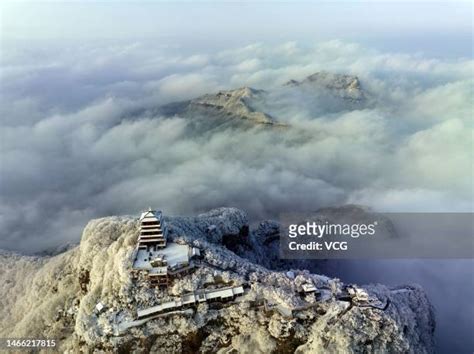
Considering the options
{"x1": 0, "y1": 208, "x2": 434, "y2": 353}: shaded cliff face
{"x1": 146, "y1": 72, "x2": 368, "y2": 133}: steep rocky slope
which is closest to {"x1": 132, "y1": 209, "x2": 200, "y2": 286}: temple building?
{"x1": 0, "y1": 208, "x2": 434, "y2": 353}: shaded cliff face

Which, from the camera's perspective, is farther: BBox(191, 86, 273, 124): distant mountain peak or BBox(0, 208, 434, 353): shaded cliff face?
BBox(191, 86, 273, 124): distant mountain peak

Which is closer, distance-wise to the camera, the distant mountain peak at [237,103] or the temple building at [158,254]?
the temple building at [158,254]

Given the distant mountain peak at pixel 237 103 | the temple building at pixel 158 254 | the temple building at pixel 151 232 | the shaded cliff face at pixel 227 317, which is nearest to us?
the shaded cliff face at pixel 227 317

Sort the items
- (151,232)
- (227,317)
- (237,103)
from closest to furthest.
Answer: (227,317)
(151,232)
(237,103)

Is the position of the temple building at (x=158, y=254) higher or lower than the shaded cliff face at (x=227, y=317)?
higher

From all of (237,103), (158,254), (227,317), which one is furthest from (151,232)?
(237,103)

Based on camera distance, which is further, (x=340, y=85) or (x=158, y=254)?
(x=340, y=85)

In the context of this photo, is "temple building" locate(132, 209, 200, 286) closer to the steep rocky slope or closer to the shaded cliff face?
the shaded cliff face

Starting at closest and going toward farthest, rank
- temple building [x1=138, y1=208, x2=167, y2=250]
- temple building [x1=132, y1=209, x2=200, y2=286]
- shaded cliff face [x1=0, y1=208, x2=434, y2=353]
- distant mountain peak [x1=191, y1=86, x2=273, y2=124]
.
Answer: shaded cliff face [x1=0, y1=208, x2=434, y2=353] → temple building [x1=132, y1=209, x2=200, y2=286] → temple building [x1=138, y1=208, x2=167, y2=250] → distant mountain peak [x1=191, y1=86, x2=273, y2=124]

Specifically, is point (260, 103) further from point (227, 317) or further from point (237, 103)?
point (227, 317)

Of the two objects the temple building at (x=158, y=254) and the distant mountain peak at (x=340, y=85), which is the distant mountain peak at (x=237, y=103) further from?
the temple building at (x=158, y=254)

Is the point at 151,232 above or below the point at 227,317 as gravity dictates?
above

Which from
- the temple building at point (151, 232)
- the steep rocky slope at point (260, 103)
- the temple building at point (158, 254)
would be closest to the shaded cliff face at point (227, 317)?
the temple building at point (158, 254)
